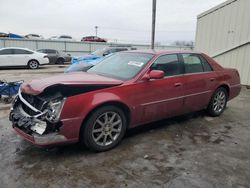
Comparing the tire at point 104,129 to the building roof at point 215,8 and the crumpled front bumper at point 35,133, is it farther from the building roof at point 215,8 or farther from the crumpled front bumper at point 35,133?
the building roof at point 215,8

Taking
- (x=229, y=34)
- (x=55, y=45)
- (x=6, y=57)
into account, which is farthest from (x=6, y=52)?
(x=229, y=34)

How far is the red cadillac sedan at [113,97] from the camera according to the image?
3.14m

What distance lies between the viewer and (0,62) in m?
14.9

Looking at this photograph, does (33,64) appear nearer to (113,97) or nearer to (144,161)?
(113,97)

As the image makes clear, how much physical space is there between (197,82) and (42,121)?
301 centimetres

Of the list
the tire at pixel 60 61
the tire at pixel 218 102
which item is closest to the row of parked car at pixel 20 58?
the tire at pixel 60 61

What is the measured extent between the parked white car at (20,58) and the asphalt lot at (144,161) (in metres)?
12.1

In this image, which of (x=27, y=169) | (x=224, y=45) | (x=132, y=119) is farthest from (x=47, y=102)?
(x=224, y=45)

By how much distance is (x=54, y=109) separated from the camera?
3123 millimetres

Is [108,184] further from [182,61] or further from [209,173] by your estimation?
[182,61]

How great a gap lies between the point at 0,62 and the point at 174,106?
45.1ft

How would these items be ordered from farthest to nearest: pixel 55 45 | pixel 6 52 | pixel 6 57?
pixel 55 45 → pixel 6 52 → pixel 6 57

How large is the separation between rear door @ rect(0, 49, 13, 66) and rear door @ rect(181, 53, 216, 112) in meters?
13.5

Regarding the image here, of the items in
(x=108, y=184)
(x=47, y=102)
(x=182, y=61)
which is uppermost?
(x=182, y=61)
